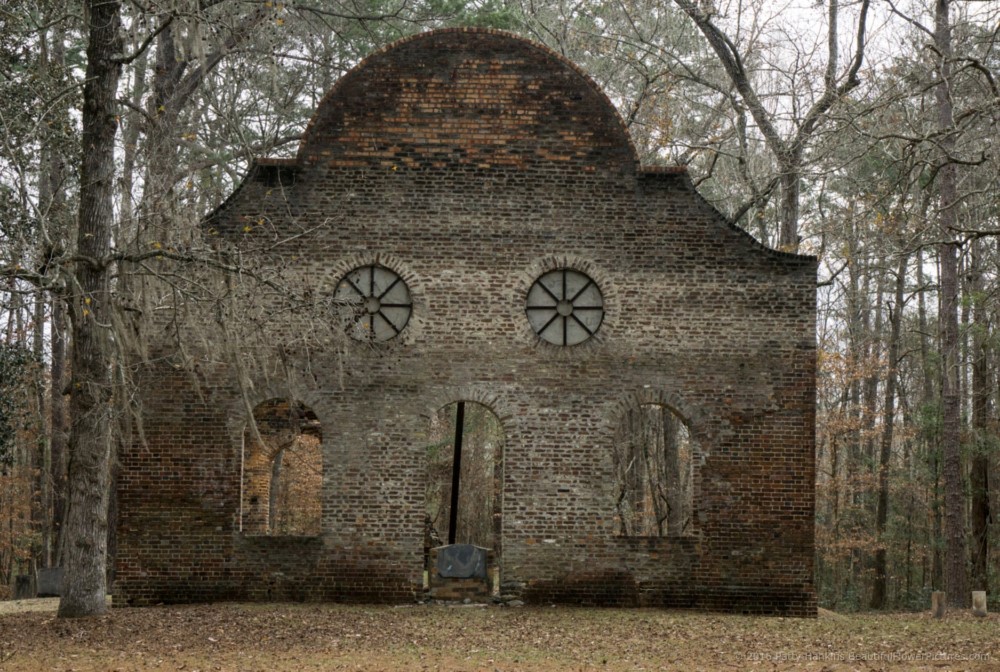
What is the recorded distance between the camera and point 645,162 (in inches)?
1000

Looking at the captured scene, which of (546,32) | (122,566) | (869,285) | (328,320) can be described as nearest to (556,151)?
(328,320)

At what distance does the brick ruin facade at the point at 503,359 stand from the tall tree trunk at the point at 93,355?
78.1 inches

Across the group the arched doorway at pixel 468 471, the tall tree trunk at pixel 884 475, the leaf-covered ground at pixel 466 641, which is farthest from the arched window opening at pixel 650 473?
the leaf-covered ground at pixel 466 641

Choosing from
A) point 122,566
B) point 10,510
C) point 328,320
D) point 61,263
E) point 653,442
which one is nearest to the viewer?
point 61,263

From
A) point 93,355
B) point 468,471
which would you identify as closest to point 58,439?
point 468,471

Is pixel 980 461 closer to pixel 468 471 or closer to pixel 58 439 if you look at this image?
pixel 468 471

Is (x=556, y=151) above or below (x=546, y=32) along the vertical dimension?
below

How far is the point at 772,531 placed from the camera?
15.4m

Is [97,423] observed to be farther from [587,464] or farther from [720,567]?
[720,567]

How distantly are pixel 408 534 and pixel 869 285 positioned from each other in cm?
1930

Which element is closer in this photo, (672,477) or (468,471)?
(672,477)

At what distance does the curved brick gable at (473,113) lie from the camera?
15.9 m

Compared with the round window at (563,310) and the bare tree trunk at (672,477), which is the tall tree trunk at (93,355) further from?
the bare tree trunk at (672,477)

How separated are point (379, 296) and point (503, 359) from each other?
1943 millimetres
